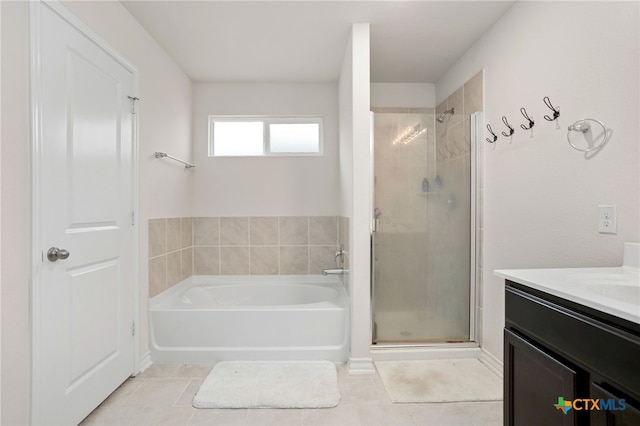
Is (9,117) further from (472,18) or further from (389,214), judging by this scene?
(472,18)

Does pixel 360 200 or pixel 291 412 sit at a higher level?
pixel 360 200

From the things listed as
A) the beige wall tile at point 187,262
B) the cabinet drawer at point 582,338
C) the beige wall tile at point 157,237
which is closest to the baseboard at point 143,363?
the beige wall tile at point 157,237

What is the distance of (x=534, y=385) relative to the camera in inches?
40.7

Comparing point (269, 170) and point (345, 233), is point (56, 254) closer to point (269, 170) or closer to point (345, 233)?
point (345, 233)

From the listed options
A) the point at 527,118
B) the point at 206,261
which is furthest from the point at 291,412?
the point at 527,118

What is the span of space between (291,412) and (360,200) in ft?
4.42

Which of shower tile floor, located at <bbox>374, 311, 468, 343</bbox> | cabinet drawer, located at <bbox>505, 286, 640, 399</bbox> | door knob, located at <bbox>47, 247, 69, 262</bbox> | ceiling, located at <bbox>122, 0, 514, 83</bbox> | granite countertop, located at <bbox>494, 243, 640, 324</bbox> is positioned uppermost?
ceiling, located at <bbox>122, 0, 514, 83</bbox>

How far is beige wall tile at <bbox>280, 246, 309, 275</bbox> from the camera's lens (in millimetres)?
3281

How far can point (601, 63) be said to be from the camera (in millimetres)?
1413

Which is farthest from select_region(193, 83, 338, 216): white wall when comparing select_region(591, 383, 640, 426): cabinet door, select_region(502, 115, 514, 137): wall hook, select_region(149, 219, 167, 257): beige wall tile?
select_region(591, 383, 640, 426): cabinet door

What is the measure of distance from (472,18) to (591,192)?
140 cm

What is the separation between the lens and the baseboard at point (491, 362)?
2.15 meters

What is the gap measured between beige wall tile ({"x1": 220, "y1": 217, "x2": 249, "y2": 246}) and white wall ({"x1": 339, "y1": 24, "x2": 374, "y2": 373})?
4.62 feet

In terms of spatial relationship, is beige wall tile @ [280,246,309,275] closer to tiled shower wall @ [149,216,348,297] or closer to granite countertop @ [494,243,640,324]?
tiled shower wall @ [149,216,348,297]
